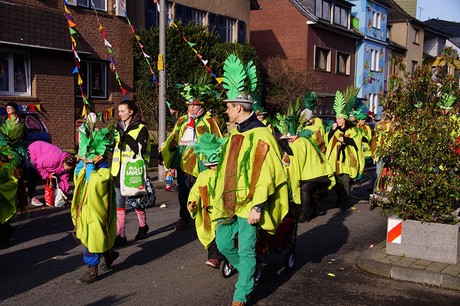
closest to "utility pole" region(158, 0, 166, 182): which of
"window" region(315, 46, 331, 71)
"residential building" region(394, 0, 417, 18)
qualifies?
"window" region(315, 46, 331, 71)

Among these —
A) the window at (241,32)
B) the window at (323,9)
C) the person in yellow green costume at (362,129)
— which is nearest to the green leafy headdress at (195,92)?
the person in yellow green costume at (362,129)

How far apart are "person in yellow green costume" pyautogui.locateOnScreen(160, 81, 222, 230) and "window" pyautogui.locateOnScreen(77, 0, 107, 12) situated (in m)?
12.3

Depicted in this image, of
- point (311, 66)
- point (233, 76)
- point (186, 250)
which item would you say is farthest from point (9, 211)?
point (311, 66)

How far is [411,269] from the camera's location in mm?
6137

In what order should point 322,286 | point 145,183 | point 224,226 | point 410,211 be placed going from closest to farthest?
point 224,226
point 322,286
point 410,211
point 145,183

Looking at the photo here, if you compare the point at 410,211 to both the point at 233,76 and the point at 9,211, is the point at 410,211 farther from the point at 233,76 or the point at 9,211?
the point at 9,211

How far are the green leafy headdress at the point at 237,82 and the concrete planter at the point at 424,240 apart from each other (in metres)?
2.51

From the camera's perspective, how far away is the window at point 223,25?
25961mm

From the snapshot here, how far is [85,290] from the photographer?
222 inches

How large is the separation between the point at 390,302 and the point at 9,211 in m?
4.54

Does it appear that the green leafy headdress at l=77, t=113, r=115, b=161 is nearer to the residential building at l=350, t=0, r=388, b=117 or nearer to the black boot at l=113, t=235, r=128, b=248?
the black boot at l=113, t=235, r=128, b=248

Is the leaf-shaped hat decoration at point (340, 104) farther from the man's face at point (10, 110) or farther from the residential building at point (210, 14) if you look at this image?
the residential building at point (210, 14)

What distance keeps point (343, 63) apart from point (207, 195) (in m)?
34.8

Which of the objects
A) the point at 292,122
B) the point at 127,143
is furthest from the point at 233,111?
the point at 292,122
